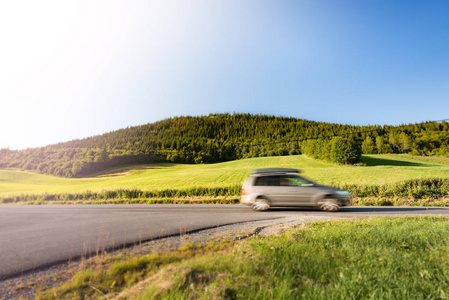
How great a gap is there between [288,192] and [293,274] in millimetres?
9165

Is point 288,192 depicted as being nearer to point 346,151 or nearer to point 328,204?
point 328,204

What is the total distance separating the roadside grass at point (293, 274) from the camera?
2.76 metres

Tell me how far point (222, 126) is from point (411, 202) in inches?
5541

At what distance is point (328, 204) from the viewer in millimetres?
12016

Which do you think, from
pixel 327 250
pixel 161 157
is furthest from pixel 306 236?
pixel 161 157

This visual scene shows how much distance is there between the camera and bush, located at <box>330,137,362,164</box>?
51.9 metres

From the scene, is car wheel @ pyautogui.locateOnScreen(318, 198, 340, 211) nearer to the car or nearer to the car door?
the car

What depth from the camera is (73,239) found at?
22.6 feet

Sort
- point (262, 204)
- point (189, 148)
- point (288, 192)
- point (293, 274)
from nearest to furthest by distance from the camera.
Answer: point (293, 274) < point (288, 192) < point (262, 204) < point (189, 148)

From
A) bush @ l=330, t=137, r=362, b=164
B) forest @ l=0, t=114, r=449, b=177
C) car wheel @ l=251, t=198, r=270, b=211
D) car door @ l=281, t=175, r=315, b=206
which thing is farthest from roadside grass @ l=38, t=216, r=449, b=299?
forest @ l=0, t=114, r=449, b=177

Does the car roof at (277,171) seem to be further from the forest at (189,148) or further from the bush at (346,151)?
the forest at (189,148)

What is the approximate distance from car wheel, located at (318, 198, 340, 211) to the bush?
45295 mm

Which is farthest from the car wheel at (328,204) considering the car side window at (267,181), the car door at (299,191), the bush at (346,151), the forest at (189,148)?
the forest at (189,148)

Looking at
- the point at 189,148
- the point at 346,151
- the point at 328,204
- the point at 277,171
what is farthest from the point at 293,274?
the point at 189,148
